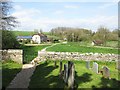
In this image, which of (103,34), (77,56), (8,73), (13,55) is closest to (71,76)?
(8,73)

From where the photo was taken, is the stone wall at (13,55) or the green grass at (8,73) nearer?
the green grass at (8,73)

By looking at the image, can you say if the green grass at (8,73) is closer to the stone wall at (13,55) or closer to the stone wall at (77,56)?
the stone wall at (13,55)

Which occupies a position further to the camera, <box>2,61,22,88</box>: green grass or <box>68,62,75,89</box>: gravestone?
<box>2,61,22,88</box>: green grass

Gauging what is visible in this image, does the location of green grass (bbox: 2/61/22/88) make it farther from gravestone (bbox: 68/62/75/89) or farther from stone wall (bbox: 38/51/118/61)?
stone wall (bbox: 38/51/118/61)

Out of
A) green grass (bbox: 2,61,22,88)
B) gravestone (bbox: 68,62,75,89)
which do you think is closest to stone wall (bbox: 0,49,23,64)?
green grass (bbox: 2,61,22,88)

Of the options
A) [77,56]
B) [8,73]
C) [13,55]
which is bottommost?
[8,73]

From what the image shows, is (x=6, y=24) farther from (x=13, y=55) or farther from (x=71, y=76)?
(x=71, y=76)

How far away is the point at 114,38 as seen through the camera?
276 ft

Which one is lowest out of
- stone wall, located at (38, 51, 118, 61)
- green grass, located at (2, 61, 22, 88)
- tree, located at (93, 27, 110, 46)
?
green grass, located at (2, 61, 22, 88)

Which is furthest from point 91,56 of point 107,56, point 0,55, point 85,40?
point 85,40

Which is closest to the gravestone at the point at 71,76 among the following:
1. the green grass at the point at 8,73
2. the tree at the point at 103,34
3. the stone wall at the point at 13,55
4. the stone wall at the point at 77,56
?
the green grass at the point at 8,73

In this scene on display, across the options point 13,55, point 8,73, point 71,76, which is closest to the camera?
point 71,76

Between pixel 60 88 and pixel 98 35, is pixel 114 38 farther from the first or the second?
pixel 60 88

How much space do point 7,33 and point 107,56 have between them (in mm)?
17966
